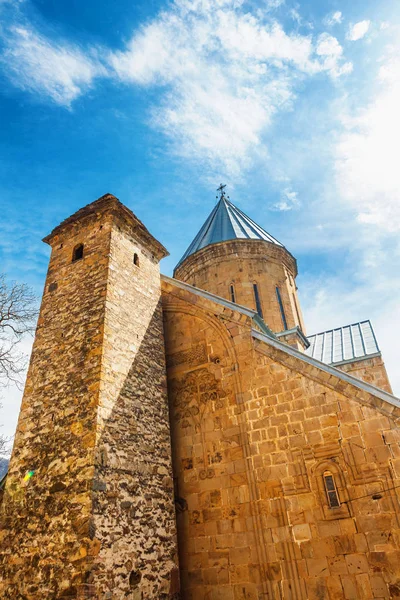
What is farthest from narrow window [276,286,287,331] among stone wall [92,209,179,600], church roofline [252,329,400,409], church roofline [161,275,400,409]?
church roofline [252,329,400,409]

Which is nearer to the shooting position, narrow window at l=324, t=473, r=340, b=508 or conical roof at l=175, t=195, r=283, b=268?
narrow window at l=324, t=473, r=340, b=508

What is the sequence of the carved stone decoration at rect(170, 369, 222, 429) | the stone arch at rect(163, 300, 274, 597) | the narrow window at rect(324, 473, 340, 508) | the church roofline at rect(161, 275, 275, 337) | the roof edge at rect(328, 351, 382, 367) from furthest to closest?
1. the roof edge at rect(328, 351, 382, 367)
2. the church roofline at rect(161, 275, 275, 337)
3. the carved stone decoration at rect(170, 369, 222, 429)
4. the stone arch at rect(163, 300, 274, 597)
5. the narrow window at rect(324, 473, 340, 508)

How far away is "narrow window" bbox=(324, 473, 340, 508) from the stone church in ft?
0.08

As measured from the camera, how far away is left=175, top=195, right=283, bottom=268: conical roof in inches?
631

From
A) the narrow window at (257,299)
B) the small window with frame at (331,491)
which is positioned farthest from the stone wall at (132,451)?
the narrow window at (257,299)

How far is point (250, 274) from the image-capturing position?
14930 mm

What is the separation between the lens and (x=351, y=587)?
5594 millimetres

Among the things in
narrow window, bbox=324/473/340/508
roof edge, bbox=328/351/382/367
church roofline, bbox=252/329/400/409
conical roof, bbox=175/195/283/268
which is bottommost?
narrow window, bbox=324/473/340/508

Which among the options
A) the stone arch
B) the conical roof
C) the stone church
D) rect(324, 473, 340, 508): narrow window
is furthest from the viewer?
the conical roof

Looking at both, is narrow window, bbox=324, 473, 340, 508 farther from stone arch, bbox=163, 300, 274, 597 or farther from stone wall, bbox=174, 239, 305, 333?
stone wall, bbox=174, 239, 305, 333

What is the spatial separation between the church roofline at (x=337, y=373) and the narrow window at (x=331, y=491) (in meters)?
1.49

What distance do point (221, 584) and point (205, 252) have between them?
11339mm

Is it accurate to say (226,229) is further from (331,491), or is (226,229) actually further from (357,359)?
(331,491)

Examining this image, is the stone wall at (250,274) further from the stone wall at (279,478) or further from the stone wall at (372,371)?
the stone wall at (279,478)
